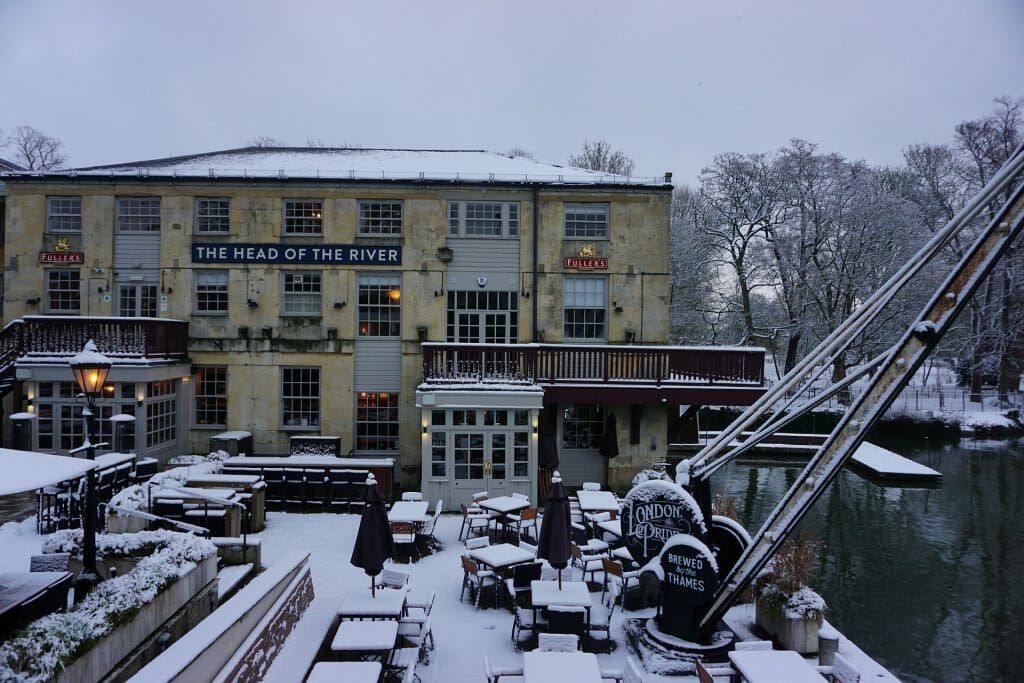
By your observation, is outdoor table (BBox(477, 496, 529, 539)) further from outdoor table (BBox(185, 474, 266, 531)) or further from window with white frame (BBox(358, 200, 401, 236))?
window with white frame (BBox(358, 200, 401, 236))

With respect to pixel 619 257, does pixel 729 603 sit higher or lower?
lower

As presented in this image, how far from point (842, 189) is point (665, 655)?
28.8 meters

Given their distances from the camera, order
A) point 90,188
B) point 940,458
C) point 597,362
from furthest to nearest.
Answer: point 940,458
point 90,188
point 597,362

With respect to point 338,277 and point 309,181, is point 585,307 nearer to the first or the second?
point 338,277

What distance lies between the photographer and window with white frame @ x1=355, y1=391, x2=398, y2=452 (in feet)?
58.0

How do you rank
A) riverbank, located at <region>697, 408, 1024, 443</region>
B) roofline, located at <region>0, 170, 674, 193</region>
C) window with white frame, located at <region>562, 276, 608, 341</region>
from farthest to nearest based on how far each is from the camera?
1. riverbank, located at <region>697, 408, 1024, 443</region>
2. window with white frame, located at <region>562, 276, 608, 341</region>
3. roofline, located at <region>0, 170, 674, 193</region>

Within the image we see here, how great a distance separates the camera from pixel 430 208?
17.8m

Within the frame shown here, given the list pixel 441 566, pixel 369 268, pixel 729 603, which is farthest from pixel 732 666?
pixel 369 268

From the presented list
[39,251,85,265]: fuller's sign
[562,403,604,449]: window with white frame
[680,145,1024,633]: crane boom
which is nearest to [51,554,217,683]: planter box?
[680,145,1024,633]: crane boom

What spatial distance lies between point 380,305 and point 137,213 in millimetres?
7991

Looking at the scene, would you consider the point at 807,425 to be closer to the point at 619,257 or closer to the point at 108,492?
the point at 619,257

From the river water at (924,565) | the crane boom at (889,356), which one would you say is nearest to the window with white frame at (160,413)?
the crane boom at (889,356)

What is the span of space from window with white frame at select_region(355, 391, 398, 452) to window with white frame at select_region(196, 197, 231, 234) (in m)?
6.71

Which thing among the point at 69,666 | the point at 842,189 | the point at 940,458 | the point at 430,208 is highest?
the point at 842,189
